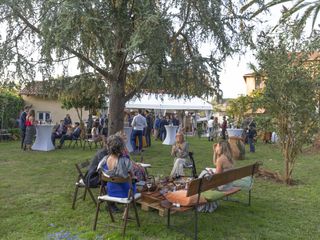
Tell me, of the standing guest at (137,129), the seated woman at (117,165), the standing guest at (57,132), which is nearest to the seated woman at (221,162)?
the seated woman at (117,165)

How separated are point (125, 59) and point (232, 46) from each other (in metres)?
2.63

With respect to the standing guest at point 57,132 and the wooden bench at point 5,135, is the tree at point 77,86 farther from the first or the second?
the wooden bench at point 5,135

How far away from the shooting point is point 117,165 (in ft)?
16.6

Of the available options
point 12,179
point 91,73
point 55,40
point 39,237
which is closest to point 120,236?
point 39,237

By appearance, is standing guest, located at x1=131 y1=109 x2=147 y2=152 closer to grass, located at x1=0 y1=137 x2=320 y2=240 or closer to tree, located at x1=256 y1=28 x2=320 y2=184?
grass, located at x1=0 y1=137 x2=320 y2=240

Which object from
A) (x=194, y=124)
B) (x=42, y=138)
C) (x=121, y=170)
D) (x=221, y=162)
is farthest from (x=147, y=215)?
(x=194, y=124)

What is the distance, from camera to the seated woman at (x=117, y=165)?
5047mm

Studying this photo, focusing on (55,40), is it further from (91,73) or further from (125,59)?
(91,73)

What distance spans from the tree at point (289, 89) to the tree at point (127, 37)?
1033 mm

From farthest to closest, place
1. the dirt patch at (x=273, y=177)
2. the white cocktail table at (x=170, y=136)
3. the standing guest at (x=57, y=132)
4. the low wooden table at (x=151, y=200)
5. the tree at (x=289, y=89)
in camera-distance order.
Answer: the white cocktail table at (x=170, y=136) < the standing guest at (x=57, y=132) < the dirt patch at (x=273, y=177) < the tree at (x=289, y=89) < the low wooden table at (x=151, y=200)

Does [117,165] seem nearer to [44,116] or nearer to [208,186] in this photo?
[208,186]

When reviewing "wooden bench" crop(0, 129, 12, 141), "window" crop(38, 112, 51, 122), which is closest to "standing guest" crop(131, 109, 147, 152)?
"wooden bench" crop(0, 129, 12, 141)

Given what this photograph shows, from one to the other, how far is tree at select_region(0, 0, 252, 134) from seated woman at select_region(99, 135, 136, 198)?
2553mm

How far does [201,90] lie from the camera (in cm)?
926
